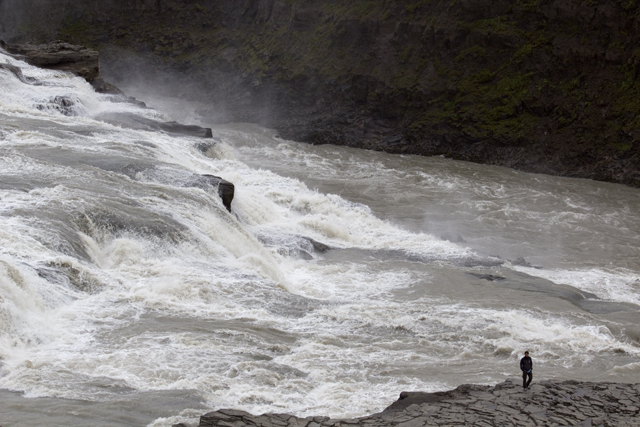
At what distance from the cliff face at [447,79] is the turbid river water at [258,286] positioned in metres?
5.70

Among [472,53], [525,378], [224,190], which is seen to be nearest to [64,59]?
[224,190]

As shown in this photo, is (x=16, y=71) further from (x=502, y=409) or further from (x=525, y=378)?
(x=502, y=409)

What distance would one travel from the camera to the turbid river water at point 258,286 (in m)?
10.7

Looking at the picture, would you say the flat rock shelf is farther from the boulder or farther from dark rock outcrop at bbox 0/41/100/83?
dark rock outcrop at bbox 0/41/100/83

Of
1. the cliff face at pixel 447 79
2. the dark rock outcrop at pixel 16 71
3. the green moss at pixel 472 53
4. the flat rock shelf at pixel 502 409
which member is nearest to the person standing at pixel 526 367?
the flat rock shelf at pixel 502 409

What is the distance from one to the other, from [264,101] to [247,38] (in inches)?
320

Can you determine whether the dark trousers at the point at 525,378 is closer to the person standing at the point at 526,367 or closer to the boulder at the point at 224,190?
the person standing at the point at 526,367

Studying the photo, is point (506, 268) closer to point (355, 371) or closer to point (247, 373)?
point (355, 371)

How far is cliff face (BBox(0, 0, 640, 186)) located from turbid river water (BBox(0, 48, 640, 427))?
5702 millimetres

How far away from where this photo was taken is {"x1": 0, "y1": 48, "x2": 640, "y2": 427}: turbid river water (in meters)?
10.7

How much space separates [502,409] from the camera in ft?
31.8

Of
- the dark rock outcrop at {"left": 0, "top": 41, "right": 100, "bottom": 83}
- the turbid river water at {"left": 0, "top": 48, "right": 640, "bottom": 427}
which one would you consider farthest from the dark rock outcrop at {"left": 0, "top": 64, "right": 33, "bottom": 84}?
the dark rock outcrop at {"left": 0, "top": 41, "right": 100, "bottom": 83}

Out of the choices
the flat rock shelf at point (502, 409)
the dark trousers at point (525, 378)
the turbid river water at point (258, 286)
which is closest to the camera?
the flat rock shelf at point (502, 409)

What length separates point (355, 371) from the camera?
1161 centimetres
